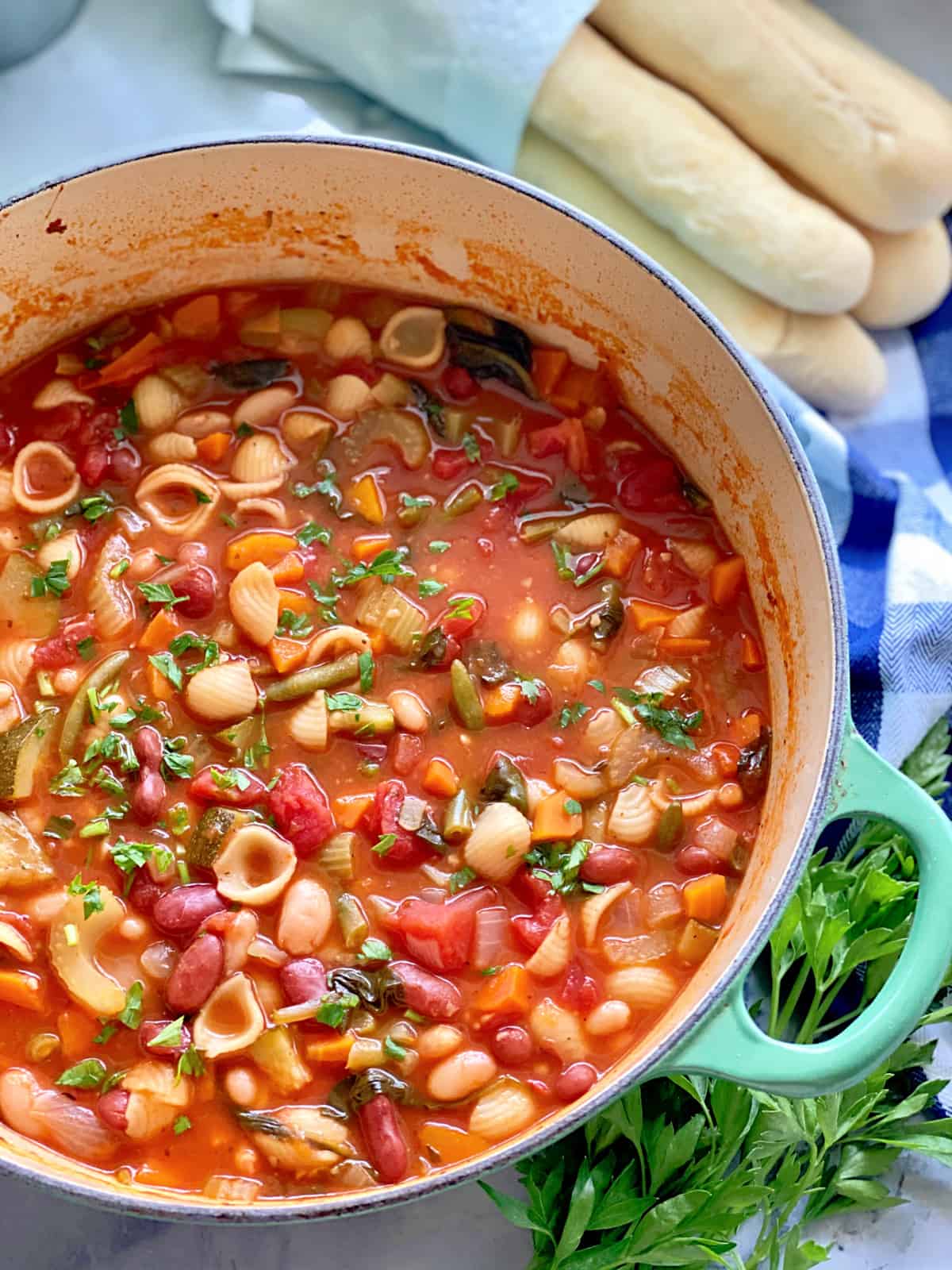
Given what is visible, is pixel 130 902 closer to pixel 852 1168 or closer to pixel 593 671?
pixel 593 671

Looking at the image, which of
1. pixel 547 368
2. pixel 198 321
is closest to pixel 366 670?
pixel 547 368

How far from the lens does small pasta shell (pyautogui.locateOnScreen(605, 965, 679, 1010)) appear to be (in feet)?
8.35

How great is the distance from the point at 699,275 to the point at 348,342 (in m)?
0.84

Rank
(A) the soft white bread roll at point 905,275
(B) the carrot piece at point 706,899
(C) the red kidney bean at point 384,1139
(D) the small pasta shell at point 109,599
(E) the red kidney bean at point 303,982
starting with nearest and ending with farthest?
(C) the red kidney bean at point 384,1139, (E) the red kidney bean at point 303,982, (B) the carrot piece at point 706,899, (D) the small pasta shell at point 109,599, (A) the soft white bread roll at point 905,275

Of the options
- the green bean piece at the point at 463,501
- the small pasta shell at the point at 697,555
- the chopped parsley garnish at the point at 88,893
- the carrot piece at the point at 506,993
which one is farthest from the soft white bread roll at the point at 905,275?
the chopped parsley garnish at the point at 88,893

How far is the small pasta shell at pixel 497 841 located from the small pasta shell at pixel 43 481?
3.43 ft

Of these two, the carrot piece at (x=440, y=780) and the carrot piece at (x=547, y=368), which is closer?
the carrot piece at (x=440, y=780)

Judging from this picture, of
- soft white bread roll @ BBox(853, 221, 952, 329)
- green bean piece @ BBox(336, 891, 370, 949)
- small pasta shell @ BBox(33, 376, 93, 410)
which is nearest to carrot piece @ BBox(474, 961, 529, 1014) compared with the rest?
green bean piece @ BBox(336, 891, 370, 949)

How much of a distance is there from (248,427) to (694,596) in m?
0.97

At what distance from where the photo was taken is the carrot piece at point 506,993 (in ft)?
8.29

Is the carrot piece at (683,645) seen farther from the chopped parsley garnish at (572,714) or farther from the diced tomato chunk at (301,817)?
the diced tomato chunk at (301,817)

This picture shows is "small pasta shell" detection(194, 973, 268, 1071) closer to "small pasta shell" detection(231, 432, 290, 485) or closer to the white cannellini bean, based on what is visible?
the white cannellini bean

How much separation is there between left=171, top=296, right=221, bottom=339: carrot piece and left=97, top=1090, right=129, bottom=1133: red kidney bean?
5.03 ft

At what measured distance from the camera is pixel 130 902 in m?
2.57
